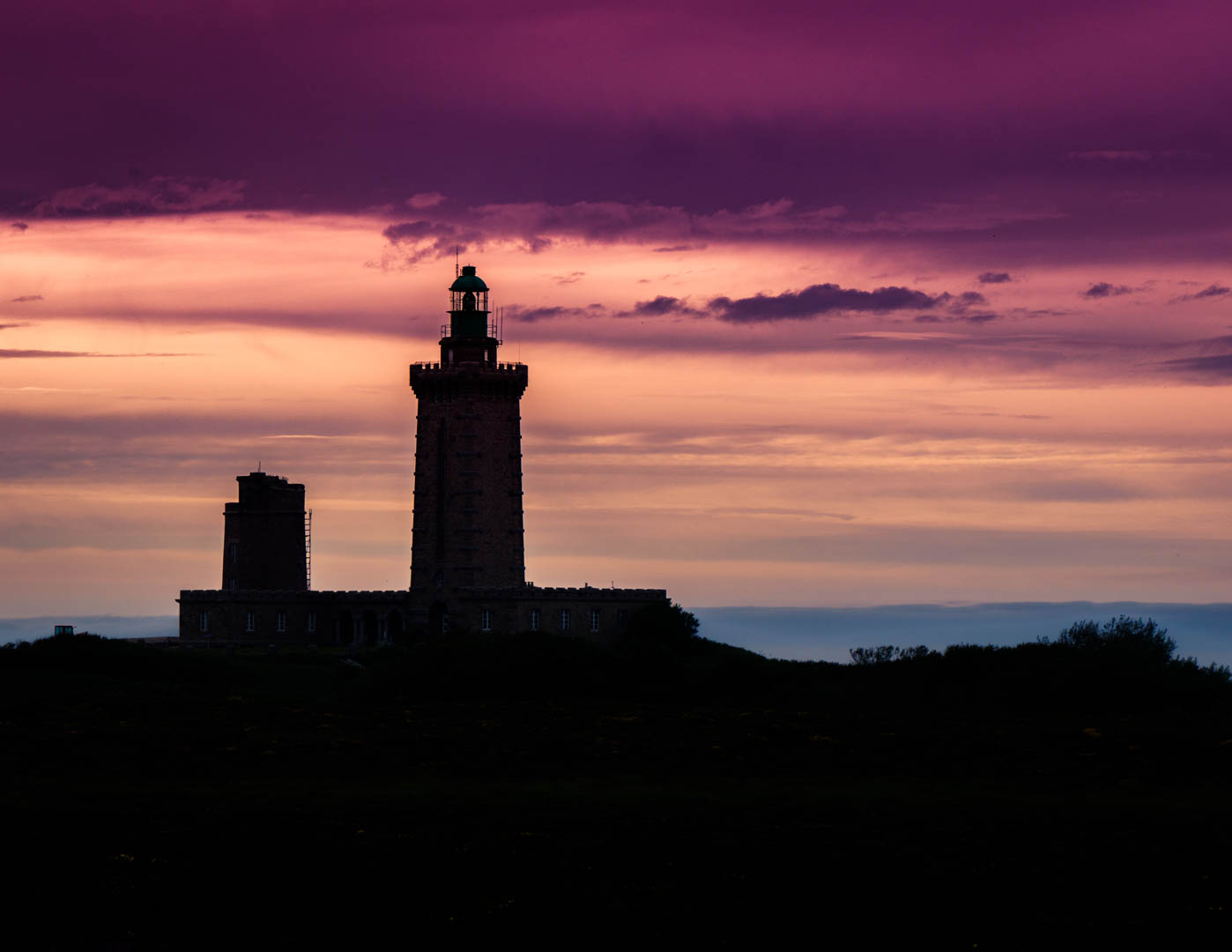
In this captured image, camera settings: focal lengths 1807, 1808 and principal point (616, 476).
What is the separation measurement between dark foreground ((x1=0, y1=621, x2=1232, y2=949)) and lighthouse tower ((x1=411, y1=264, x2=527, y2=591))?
101ft

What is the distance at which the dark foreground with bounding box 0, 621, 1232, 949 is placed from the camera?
92.6ft

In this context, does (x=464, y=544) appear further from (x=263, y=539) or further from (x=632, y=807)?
(x=632, y=807)

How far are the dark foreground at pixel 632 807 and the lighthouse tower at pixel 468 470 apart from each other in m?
30.9

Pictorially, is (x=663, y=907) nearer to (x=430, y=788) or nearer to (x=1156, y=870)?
(x=1156, y=870)

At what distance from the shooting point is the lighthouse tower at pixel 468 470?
98.6 metres

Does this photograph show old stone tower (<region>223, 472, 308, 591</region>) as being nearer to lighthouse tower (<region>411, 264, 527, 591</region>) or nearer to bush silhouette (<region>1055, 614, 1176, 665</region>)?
lighthouse tower (<region>411, 264, 527, 591</region>)

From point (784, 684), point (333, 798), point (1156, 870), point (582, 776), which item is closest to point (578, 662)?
point (784, 684)

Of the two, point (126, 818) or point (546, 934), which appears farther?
point (126, 818)

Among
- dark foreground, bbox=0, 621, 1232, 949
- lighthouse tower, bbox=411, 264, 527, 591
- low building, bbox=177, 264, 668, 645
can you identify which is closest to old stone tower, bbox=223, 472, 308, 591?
low building, bbox=177, 264, 668, 645

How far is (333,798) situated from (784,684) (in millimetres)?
29847

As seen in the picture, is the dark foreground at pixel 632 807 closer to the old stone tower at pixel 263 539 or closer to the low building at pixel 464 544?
the low building at pixel 464 544

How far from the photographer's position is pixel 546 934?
89.1ft

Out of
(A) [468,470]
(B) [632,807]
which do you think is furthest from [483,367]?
(B) [632,807]

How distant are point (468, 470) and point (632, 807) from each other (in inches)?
2404
